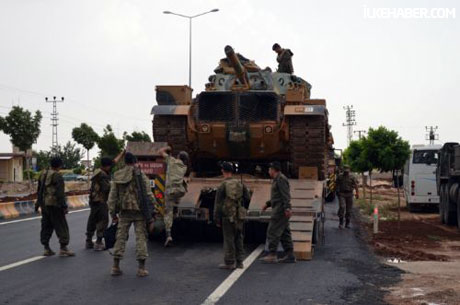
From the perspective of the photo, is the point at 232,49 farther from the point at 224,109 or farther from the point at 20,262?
the point at 20,262

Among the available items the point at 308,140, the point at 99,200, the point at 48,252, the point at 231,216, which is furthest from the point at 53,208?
the point at 308,140

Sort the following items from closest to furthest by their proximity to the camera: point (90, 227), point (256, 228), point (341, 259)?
point (341, 259) → point (90, 227) → point (256, 228)

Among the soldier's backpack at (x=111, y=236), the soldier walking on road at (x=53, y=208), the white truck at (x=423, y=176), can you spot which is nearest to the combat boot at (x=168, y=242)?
the soldier walking on road at (x=53, y=208)

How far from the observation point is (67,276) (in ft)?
31.6

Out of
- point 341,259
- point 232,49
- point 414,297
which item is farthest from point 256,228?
point 414,297

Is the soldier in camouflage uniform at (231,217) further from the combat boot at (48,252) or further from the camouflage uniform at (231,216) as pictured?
the combat boot at (48,252)

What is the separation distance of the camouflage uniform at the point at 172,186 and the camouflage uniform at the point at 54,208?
6.58 feet

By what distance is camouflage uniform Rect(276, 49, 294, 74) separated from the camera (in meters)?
17.1

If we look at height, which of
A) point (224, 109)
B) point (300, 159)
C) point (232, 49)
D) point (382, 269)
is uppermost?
point (232, 49)

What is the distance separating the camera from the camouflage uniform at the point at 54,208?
38.5 feet

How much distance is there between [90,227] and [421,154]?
1694 centimetres

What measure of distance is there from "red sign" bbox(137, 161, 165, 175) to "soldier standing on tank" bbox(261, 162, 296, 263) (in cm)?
296

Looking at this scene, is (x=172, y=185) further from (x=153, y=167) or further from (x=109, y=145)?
(x=109, y=145)

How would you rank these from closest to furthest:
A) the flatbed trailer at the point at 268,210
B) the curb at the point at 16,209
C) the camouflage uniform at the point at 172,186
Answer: the flatbed trailer at the point at 268,210, the camouflage uniform at the point at 172,186, the curb at the point at 16,209
